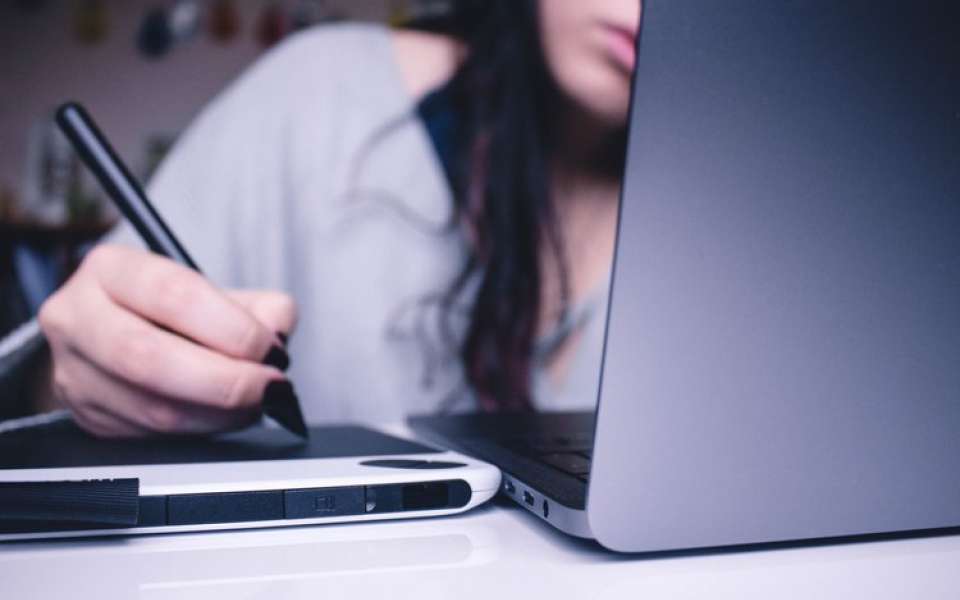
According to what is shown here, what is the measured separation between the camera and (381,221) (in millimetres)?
796

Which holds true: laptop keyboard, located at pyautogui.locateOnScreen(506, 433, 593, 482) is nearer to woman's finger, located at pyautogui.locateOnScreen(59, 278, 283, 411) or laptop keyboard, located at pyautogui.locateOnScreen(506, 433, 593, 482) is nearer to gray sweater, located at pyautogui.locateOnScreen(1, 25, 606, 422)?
woman's finger, located at pyautogui.locateOnScreen(59, 278, 283, 411)

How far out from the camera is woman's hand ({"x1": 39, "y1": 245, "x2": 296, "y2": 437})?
338mm

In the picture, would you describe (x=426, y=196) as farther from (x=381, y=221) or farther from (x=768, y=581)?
(x=768, y=581)

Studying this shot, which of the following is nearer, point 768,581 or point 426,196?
point 768,581

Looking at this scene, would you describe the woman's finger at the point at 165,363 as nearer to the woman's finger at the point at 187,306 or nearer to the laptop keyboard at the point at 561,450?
the woman's finger at the point at 187,306

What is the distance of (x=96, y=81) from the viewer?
89.0 inches

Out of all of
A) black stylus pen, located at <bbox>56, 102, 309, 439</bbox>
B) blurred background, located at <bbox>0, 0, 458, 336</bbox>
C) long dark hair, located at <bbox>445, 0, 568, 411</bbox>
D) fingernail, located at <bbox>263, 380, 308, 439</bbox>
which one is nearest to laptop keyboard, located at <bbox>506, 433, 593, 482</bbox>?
fingernail, located at <bbox>263, 380, 308, 439</bbox>

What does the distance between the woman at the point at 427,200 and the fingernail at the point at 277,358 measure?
308 mm

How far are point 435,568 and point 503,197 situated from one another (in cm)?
59


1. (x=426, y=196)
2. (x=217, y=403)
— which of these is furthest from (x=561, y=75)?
(x=217, y=403)

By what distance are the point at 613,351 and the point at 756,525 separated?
0.08 meters

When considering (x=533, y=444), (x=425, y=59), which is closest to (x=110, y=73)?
(x=425, y=59)

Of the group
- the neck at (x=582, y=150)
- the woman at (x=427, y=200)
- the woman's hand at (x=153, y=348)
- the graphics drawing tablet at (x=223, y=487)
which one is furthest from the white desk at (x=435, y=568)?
the neck at (x=582, y=150)

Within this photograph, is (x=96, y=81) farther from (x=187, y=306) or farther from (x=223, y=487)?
(x=223, y=487)
